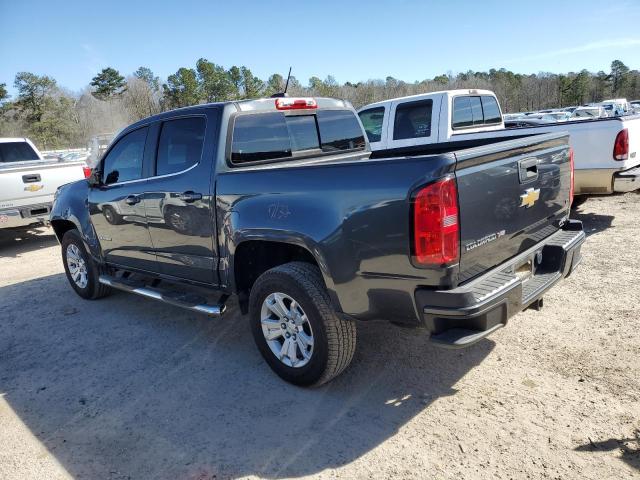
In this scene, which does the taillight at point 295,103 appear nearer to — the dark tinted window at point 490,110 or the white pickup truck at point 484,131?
the white pickup truck at point 484,131

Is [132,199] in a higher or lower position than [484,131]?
lower

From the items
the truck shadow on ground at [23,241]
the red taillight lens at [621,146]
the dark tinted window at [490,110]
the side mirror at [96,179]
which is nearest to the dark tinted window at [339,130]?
the side mirror at [96,179]

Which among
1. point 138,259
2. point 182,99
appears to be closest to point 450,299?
point 138,259

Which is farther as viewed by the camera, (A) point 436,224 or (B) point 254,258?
(B) point 254,258

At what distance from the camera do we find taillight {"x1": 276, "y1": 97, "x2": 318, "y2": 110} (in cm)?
410

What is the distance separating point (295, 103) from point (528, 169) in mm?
2028

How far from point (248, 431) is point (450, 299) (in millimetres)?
1528

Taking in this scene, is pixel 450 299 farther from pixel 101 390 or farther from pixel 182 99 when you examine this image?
pixel 182 99

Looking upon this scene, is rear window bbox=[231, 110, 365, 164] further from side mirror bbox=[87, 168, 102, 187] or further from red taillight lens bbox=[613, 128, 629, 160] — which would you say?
red taillight lens bbox=[613, 128, 629, 160]

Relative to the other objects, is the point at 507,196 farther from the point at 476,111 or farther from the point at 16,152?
the point at 16,152

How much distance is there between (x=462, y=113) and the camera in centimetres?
795

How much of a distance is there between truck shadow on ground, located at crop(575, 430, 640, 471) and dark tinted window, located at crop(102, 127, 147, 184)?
13.4 feet

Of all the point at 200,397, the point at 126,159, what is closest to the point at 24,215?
the point at 126,159

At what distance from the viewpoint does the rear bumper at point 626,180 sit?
651 centimetres
